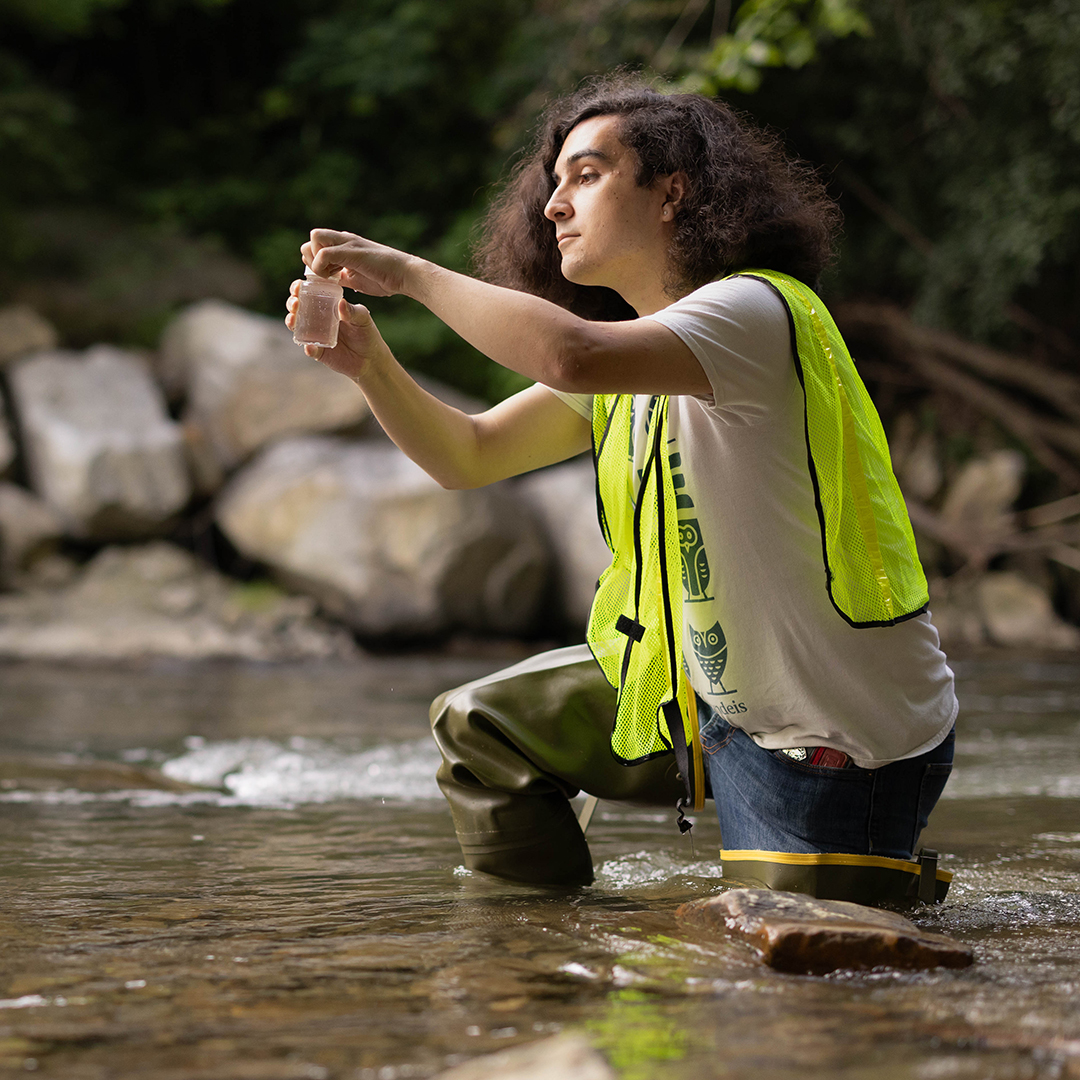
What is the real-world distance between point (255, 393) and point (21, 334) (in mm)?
2074

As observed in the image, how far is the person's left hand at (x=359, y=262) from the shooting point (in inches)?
68.2

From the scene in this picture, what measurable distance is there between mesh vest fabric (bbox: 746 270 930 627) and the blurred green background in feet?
13.3

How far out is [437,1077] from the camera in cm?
102

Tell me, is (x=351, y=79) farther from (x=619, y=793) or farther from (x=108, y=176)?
(x=619, y=793)

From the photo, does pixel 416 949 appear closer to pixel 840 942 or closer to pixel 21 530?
pixel 840 942

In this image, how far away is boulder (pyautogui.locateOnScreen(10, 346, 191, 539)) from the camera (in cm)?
859

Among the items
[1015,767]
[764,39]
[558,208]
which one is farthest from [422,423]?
[764,39]

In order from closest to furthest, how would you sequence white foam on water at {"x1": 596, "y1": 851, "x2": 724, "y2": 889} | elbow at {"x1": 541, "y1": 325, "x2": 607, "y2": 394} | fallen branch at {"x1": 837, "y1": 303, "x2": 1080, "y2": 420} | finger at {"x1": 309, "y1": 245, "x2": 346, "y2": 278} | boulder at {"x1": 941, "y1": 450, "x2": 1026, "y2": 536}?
1. elbow at {"x1": 541, "y1": 325, "x2": 607, "y2": 394}
2. finger at {"x1": 309, "y1": 245, "x2": 346, "y2": 278}
3. white foam on water at {"x1": 596, "y1": 851, "x2": 724, "y2": 889}
4. fallen branch at {"x1": 837, "y1": 303, "x2": 1080, "y2": 420}
5. boulder at {"x1": 941, "y1": 450, "x2": 1026, "y2": 536}

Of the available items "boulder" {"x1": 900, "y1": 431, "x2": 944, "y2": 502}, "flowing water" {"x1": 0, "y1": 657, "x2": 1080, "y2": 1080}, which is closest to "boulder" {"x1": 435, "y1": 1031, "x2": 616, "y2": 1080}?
"flowing water" {"x1": 0, "y1": 657, "x2": 1080, "y2": 1080}

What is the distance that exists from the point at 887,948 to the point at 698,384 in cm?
73

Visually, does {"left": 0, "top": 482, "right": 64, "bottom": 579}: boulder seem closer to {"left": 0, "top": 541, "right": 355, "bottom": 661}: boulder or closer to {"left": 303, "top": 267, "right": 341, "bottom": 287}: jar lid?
{"left": 0, "top": 541, "right": 355, "bottom": 661}: boulder

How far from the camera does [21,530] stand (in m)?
8.44

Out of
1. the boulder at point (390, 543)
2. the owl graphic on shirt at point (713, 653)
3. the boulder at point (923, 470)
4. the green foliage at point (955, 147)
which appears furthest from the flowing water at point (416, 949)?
the boulder at point (923, 470)

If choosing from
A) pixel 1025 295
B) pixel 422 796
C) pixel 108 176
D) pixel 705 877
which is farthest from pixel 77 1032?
pixel 108 176
